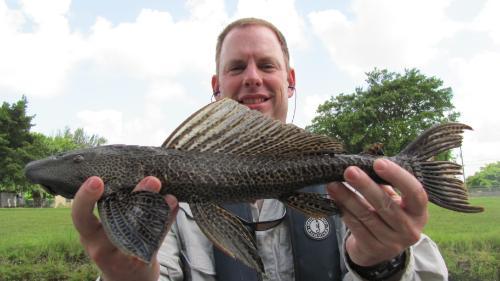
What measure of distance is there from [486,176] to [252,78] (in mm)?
86104

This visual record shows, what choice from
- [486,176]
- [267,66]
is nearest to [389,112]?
[267,66]

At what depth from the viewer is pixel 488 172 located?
81.0m

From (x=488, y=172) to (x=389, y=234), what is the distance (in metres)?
90.6

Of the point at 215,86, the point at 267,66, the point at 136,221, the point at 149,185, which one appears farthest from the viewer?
the point at 215,86

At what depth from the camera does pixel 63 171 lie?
2.77 metres

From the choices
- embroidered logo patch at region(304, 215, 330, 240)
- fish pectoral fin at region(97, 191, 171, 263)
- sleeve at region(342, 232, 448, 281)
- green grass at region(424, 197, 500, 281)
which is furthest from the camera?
green grass at region(424, 197, 500, 281)

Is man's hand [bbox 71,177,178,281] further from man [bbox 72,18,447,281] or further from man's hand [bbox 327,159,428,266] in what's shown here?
man's hand [bbox 327,159,428,266]

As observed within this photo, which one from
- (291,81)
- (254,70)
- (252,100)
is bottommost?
(252,100)

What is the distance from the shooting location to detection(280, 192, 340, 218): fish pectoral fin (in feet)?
9.71

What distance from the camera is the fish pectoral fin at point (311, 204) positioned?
296 centimetres

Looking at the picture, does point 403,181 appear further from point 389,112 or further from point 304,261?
point 389,112

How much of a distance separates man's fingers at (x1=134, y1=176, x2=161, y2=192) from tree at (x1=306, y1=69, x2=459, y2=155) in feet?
105

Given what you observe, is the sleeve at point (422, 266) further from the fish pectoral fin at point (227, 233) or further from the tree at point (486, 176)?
the tree at point (486, 176)

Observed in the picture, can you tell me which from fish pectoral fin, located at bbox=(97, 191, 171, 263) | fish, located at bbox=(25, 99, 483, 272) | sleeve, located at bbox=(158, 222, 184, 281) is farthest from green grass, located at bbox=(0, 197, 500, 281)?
fish pectoral fin, located at bbox=(97, 191, 171, 263)
